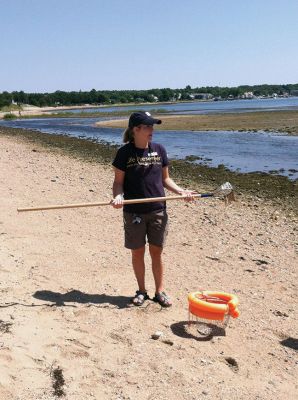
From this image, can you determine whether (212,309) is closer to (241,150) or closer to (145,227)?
(145,227)

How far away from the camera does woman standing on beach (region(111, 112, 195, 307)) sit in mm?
4871

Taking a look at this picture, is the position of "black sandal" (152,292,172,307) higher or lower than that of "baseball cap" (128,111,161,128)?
lower

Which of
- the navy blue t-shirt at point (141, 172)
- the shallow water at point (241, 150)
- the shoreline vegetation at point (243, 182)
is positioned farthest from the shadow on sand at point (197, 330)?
the shallow water at point (241, 150)

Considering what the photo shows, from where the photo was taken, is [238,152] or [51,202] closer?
[51,202]

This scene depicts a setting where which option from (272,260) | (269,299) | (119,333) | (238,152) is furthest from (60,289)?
(238,152)

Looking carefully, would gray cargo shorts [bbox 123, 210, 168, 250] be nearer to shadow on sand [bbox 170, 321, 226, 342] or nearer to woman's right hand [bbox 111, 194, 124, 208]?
woman's right hand [bbox 111, 194, 124, 208]

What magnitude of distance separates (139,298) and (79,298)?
0.74m

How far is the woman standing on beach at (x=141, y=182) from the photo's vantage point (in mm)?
4871

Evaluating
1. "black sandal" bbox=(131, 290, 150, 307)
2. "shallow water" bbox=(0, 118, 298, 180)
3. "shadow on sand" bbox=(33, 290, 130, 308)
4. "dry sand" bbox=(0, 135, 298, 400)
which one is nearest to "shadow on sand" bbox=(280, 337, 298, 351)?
"dry sand" bbox=(0, 135, 298, 400)

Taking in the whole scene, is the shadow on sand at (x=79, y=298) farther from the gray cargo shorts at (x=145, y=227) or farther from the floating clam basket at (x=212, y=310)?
the floating clam basket at (x=212, y=310)

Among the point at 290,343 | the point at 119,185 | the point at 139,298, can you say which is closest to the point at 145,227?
the point at 119,185

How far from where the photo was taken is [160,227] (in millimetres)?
5094

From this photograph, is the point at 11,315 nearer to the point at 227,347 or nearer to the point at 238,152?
the point at 227,347

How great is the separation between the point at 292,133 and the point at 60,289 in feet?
93.4
